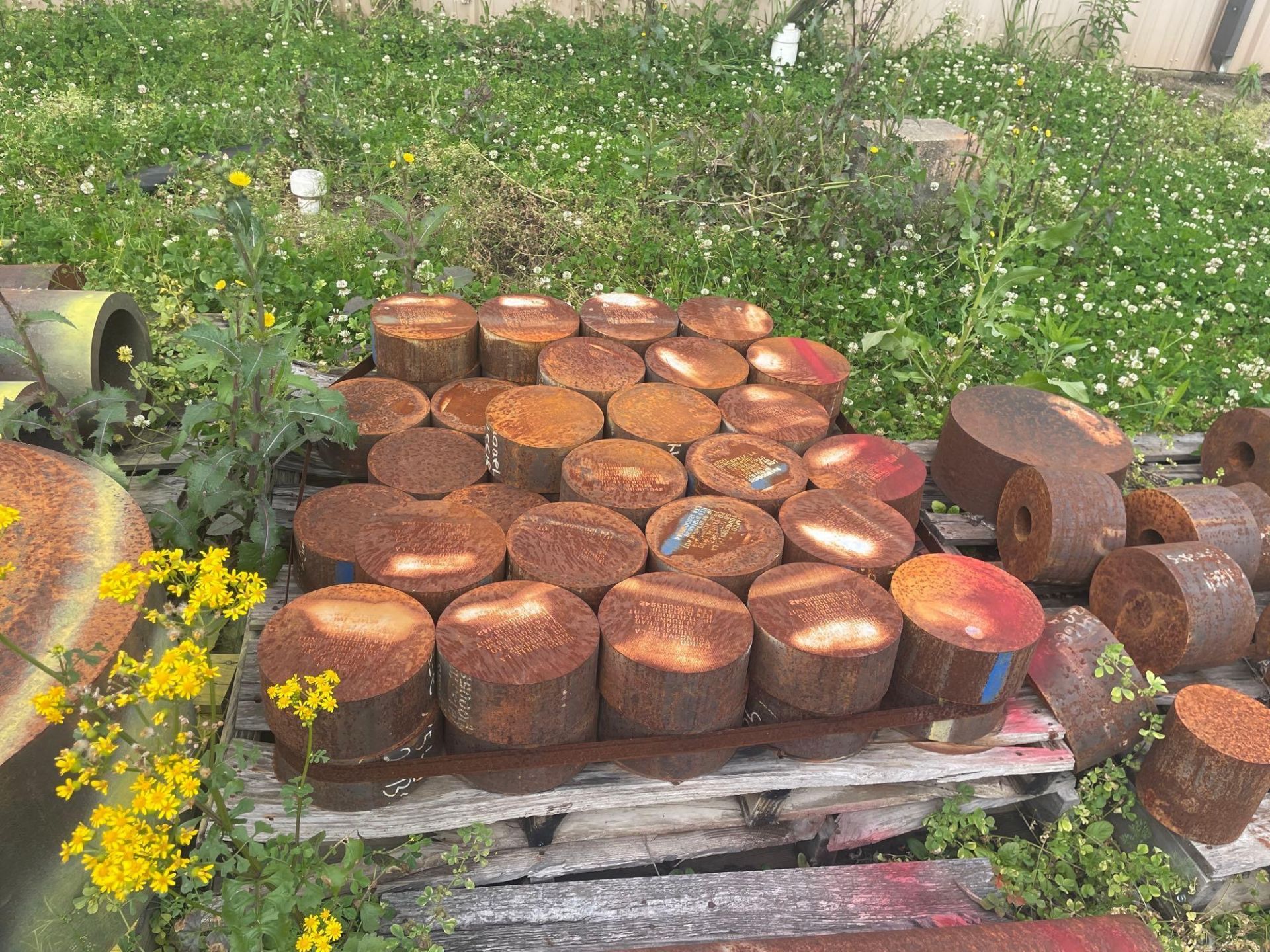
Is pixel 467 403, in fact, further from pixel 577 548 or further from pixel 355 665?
pixel 355 665

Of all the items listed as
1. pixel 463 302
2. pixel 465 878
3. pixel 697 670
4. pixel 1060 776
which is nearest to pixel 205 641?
pixel 465 878

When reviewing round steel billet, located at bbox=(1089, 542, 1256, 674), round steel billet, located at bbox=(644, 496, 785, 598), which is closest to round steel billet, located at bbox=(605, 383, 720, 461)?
round steel billet, located at bbox=(644, 496, 785, 598)

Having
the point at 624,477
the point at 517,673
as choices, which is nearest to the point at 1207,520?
the point at 624,477

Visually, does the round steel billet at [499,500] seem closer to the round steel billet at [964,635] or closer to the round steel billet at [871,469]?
the round steel billet at [871,469]

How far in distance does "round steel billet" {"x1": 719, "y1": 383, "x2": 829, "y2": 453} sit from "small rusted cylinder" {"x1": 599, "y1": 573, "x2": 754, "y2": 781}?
838 millimetres

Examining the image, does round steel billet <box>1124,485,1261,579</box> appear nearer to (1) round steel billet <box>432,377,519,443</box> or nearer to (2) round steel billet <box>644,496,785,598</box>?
(2) round steel billet <box>644,496,785,598</box>

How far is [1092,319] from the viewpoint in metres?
5.11

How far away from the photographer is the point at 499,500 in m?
2.87

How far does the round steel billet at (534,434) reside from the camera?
2.89 meters

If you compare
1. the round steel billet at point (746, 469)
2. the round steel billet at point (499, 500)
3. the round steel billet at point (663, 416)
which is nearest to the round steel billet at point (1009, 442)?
the round steel billet at point (746, 469)

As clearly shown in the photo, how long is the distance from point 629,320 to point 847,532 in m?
1.30

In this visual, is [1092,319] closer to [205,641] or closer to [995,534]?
[995,534]

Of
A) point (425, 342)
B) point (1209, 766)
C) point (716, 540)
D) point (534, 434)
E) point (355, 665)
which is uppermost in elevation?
point (425, 342)

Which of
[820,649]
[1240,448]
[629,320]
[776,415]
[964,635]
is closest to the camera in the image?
[820,649]
